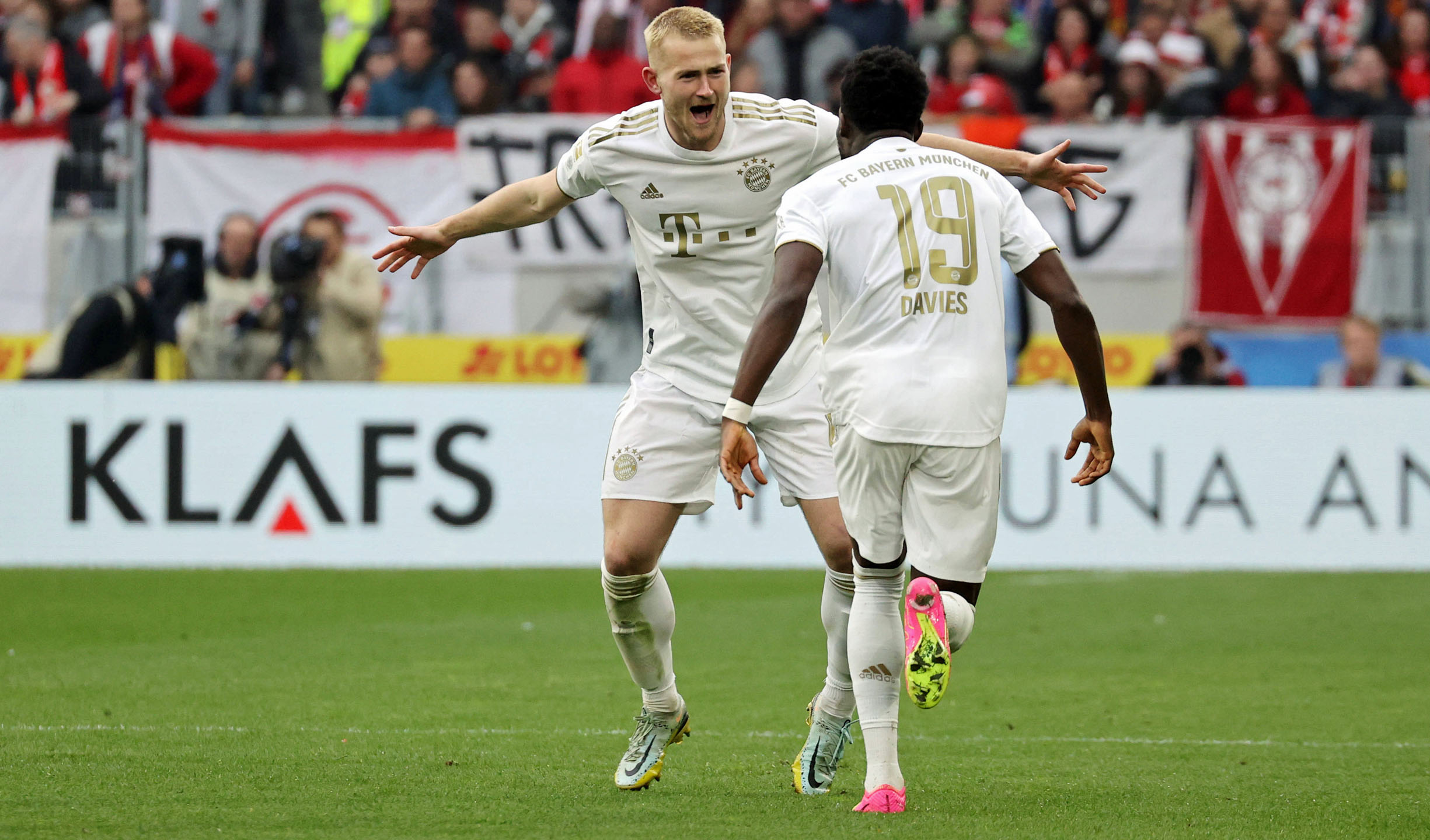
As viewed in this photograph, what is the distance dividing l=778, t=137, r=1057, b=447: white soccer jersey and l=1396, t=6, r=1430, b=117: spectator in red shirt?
12.0 metres

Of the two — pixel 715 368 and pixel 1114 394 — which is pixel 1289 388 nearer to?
pixel 1114 394

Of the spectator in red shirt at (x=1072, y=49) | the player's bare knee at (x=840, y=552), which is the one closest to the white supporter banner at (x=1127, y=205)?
the spectator in red shirt at (x=1072, y=49)

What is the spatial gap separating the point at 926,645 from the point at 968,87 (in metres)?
11.4

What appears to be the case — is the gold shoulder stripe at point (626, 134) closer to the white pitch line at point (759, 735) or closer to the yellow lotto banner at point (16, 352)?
the white pitch line at point (759, 735)

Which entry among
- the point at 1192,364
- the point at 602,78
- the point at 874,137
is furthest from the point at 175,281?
the point at 874,137

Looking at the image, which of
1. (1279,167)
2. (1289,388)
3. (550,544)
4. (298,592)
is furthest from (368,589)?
(1279,167)

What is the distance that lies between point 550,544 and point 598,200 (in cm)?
273

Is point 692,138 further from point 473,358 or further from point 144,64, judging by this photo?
point 144,64

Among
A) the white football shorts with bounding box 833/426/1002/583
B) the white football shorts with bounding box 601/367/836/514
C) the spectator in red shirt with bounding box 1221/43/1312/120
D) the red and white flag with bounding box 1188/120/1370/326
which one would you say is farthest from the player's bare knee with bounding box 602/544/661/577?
the spectator in red shirt with bounding box 1221/43/1312/120

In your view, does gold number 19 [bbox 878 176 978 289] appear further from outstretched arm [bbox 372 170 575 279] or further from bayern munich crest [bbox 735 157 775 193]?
outstretched arm [bbox 372 170 575 279]

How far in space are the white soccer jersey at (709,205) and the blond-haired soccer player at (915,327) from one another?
80 cm

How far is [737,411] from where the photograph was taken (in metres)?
5.00

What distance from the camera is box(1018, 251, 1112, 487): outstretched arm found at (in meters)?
5.00

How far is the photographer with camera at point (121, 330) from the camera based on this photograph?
13711 mm
